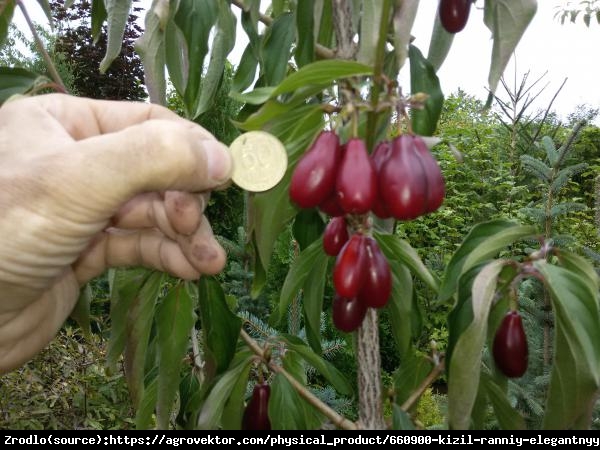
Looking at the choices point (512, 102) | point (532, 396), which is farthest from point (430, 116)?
point (512, 102)

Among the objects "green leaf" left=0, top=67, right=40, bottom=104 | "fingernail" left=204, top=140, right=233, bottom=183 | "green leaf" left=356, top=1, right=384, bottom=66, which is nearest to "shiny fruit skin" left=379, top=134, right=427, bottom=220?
"green leaf" left=356, top=1, right=384, bottom=66

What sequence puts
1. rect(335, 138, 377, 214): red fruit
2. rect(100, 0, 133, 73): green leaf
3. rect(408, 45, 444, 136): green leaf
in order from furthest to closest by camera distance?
rect(100, 0, 133, 73): green leaf < rect(408, 45, 444, 136): green leaf < rect(335, 138, 377, 214): red fruit

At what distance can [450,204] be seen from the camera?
491 cm

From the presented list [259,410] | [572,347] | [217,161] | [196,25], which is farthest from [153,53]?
[572,347]

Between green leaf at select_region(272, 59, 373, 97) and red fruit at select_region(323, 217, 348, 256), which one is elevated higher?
green leaf at select_region(272, 59, 373, 97)

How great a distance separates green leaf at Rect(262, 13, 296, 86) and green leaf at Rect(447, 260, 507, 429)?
495mm

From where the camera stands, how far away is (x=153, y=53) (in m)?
1.01

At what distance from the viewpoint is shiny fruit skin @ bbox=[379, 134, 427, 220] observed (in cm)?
68

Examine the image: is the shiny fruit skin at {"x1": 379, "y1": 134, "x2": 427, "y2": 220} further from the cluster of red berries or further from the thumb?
the thumb

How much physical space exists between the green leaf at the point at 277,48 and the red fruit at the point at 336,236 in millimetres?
297

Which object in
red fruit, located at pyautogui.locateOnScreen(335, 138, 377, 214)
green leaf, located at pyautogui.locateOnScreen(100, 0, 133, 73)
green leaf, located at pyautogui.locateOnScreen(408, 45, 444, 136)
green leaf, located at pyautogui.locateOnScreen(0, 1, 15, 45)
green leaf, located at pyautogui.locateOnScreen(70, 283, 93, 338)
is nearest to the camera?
red fruit, located at pyautogui.locateOnScreen(335, 138, 377, 214)

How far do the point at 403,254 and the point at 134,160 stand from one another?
397 mm
